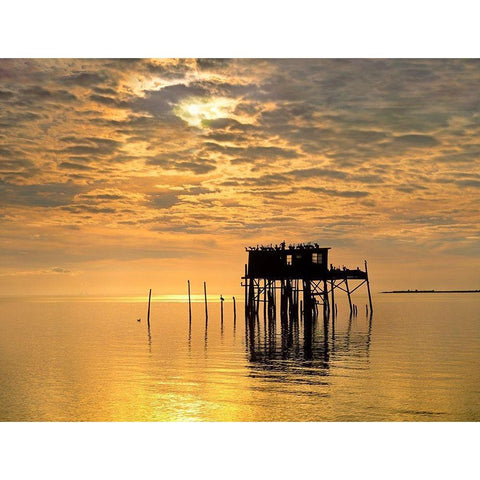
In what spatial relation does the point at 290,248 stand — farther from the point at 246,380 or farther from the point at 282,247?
the point at 246,380

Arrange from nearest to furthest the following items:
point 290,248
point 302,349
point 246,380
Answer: point 246,380 < point 302,349 < point 290,248

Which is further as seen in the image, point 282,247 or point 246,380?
point 282,247

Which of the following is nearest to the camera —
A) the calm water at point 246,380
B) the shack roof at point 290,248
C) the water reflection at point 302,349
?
the calm water at point 246,380

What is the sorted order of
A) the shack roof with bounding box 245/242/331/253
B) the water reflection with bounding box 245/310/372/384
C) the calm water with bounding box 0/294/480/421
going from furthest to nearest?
the shack roof with bounding box 245/242/331/253
the water reflection with bounding box 245/310/372/384
the calm water with bounding box 0/294/480/421

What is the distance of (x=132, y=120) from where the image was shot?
2911 cm

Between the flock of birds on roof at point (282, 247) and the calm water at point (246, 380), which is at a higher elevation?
the flock of birds on roof at point (282, 247)

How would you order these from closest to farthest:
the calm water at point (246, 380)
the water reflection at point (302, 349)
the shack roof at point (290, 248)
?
1. the calm water at point (246, 380)
2. the water reflection at point (302, 349)
3. the shack roof at point (290, 248)

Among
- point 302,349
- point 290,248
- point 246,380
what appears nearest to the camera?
point 246,380

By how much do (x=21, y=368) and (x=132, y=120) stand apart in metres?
14.0

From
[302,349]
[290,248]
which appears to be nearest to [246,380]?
[302,349]

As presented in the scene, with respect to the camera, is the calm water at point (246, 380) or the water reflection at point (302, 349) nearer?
the calm water at point (246, 380)

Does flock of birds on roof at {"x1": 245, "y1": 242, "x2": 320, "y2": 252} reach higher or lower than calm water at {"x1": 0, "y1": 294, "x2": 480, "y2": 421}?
higher

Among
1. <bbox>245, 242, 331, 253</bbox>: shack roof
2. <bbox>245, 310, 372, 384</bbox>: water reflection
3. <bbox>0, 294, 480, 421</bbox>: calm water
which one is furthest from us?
<bbox>245, 242, 331, 253</bbox>: shack roof

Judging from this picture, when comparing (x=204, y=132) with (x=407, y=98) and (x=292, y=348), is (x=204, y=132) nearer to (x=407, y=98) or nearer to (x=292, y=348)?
(x=407, y=98)
